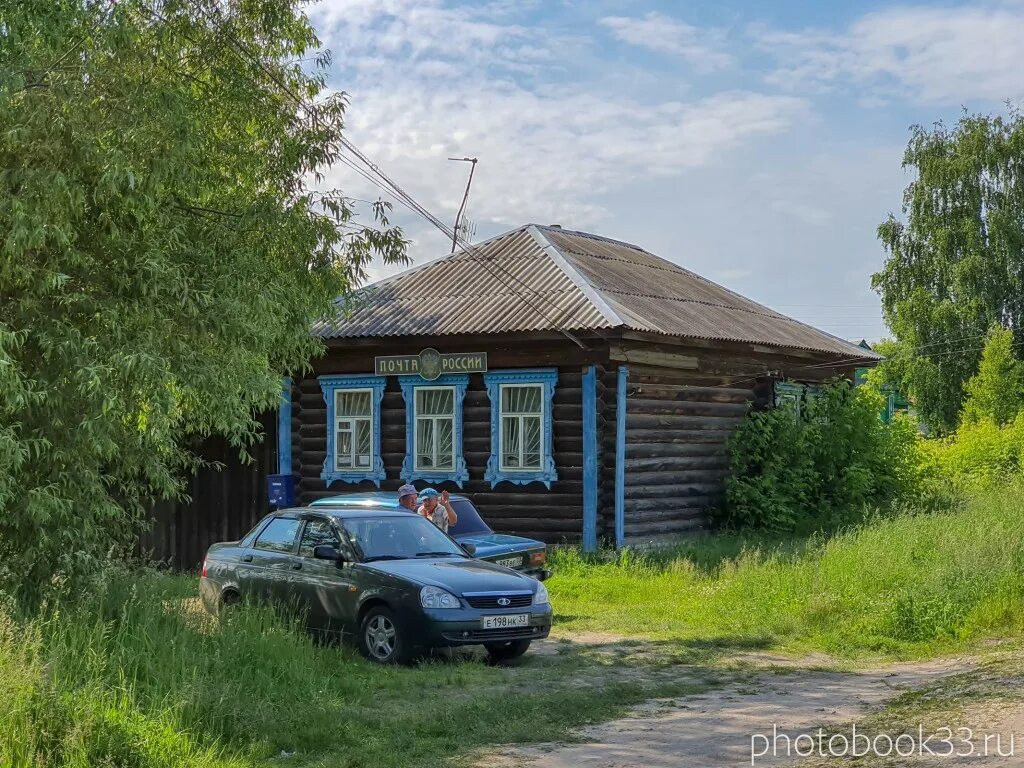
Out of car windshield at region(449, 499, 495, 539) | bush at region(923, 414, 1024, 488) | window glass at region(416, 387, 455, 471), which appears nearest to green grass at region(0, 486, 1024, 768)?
car windshield at region(449, 499, 495, 539)

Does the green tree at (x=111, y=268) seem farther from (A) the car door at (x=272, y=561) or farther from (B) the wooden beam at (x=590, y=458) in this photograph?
(B) the wooden beam at (x=590, y=458)

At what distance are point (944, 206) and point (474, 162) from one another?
21.5 meters

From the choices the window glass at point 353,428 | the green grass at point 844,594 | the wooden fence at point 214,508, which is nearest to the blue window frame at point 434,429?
the window glass at point 353,428

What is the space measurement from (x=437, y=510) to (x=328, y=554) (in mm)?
3411

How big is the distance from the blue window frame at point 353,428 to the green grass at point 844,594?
16.4 feet

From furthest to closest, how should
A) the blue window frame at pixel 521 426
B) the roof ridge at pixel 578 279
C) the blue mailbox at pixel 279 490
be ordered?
the blue mailbox at pixel 279 490 < the blue window frame at pixel 521 426 < the roof ridge at pixel 578 279

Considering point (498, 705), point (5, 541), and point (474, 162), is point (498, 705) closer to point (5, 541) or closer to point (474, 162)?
point (5, 541)

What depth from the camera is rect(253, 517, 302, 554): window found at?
39.4ft

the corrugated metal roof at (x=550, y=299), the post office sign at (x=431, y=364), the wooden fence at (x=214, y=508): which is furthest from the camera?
the wooden fence at (x=214, y=508)

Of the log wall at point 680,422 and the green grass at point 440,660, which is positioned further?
the log wall at point 680,422

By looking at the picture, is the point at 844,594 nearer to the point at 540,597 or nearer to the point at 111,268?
the point at 540,597

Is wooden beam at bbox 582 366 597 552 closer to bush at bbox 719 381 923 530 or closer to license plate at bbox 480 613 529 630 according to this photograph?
bush at bbox 719 381 923 530

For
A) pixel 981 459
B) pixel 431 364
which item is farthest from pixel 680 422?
pixel 981 459

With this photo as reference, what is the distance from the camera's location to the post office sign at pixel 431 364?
62.8ft
